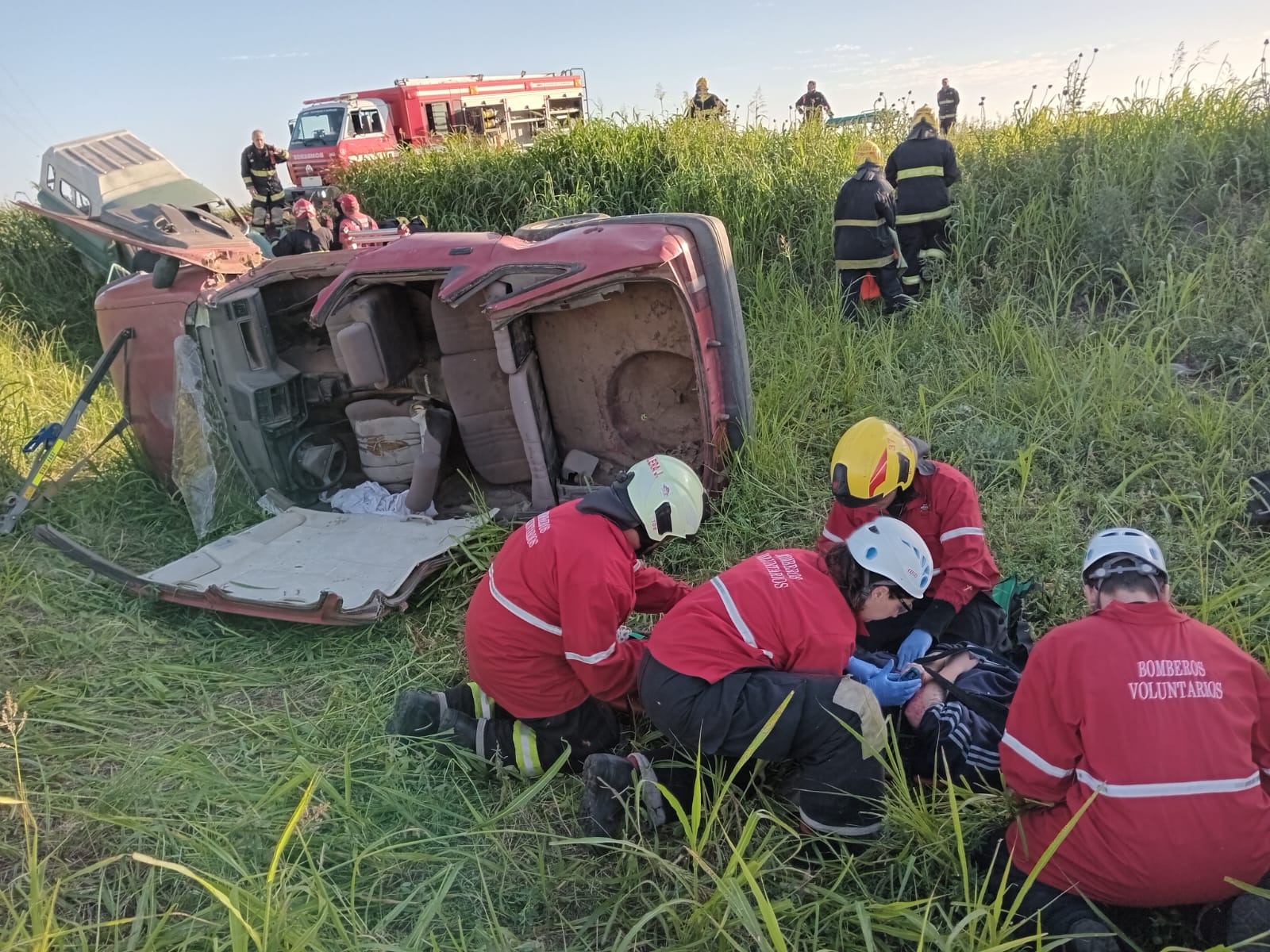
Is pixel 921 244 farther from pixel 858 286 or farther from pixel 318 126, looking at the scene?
pixel 318 126

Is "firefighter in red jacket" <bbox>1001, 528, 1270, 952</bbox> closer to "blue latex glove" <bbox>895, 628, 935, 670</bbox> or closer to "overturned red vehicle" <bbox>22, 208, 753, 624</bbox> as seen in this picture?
"blue latex glove" <bbox>895, 628, 935, 670</bbox>

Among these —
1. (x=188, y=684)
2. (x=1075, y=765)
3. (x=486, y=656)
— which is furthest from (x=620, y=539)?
(x=188, y=684)

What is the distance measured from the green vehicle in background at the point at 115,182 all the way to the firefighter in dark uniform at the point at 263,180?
4862 mm

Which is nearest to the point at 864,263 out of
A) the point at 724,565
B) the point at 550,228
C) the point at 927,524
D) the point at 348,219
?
the point at 550,228

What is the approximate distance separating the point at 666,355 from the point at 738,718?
82.5 inches

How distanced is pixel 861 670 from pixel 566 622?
1.00 m

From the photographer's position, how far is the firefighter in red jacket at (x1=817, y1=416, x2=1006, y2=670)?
303 centimetres

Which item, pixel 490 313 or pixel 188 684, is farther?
pixel 490 313

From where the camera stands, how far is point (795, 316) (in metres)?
5.91

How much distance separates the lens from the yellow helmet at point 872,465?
9.89 ft

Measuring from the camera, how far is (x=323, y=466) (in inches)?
190

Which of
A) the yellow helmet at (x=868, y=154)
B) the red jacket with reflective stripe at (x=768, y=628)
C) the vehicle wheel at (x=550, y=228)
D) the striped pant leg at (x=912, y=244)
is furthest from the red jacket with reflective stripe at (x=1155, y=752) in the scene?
the yellow helmet at (x=868, y=154)

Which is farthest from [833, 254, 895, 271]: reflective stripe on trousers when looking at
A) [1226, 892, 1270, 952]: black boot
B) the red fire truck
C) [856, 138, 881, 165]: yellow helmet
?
the red fire truck

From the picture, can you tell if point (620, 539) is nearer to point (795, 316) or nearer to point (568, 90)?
point (795, 316)
